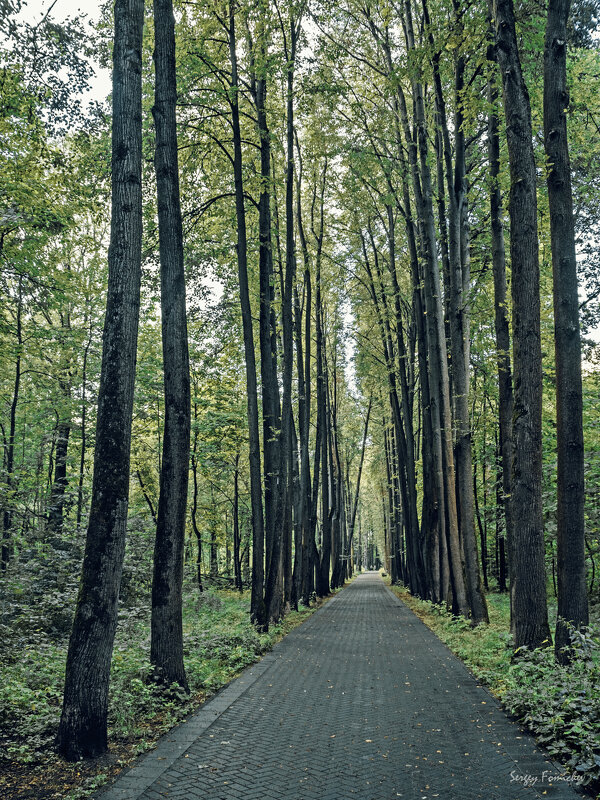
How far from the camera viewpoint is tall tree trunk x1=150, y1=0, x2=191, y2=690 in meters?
7.33

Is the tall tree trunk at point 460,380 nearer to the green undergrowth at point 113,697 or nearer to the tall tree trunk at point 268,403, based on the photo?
the tall tree trunk at point 268,403

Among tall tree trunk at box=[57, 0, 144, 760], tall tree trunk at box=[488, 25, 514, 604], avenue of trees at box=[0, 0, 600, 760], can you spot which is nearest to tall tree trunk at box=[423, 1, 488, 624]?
avenue of trees at box=[0, 0, 600, 760]

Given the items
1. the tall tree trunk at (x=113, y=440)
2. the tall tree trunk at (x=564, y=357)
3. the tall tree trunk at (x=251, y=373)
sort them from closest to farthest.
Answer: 1. the tall tree trunk at (x=113, y=440)
2. the tall tree trunk at (x=564, y=357)
3. the tall tree trunk at (x=251, y=373)

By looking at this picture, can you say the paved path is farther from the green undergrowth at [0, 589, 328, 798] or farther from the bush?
the green undergrowth at [0, 589, 328, 798]

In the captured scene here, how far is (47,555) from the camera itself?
12.7m

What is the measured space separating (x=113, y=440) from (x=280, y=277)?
12220mm

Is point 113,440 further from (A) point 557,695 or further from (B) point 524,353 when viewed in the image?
(B) point 524,353

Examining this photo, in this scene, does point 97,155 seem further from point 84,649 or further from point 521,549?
point 521,549

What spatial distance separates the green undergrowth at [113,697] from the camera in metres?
4.77

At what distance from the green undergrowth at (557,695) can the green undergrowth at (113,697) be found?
3565mm

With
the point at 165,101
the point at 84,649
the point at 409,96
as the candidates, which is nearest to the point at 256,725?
the point at 84,649

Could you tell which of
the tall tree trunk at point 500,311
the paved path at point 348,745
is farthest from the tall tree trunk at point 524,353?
the tall tree trunk at point 500,311

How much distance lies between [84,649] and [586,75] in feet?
43.9

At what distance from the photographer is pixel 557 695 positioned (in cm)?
557
